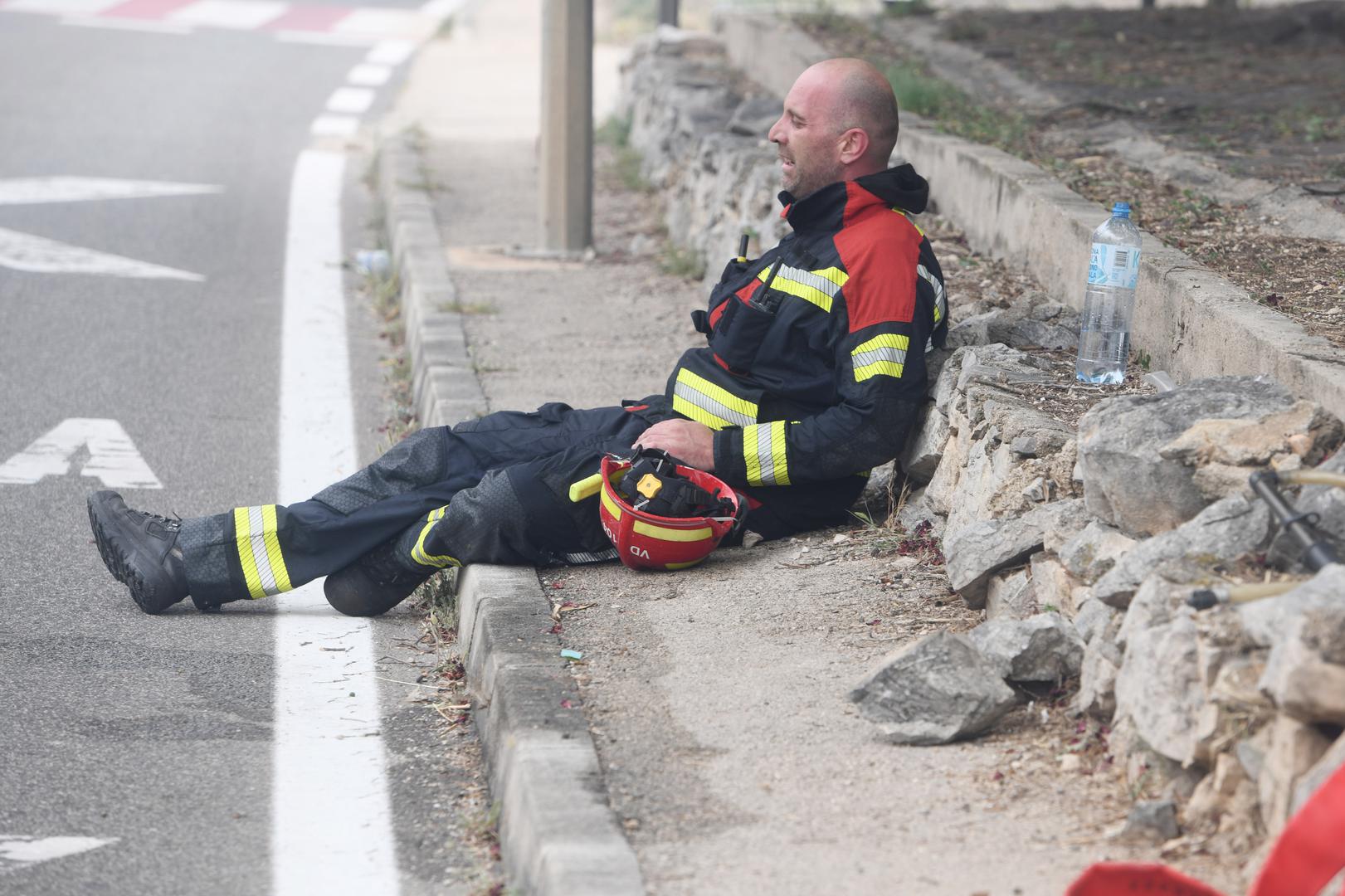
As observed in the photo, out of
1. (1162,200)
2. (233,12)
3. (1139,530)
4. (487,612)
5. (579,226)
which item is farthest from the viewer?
(233,12)

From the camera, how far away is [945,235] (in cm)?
667

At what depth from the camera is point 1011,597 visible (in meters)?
4.00

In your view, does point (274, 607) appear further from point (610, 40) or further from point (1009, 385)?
point (610, 40)

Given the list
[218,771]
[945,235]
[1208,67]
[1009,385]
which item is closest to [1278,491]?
[1009,385]

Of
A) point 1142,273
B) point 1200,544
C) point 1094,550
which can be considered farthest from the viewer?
point 1142,273

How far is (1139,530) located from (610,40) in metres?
18.1

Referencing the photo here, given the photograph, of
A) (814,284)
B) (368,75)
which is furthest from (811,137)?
(368,75)

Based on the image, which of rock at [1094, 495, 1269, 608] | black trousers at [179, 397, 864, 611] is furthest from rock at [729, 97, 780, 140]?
rock at [1094, 495, 1269, 608]

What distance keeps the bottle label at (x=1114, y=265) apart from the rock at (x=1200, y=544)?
55.7 inches

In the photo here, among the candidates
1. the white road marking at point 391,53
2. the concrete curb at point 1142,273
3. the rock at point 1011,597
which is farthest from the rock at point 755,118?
the white road marking at point 391,53

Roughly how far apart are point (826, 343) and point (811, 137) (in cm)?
62

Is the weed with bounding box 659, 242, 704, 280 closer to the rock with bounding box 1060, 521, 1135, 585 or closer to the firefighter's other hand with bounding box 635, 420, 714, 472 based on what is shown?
the firefighter's other hand with bounding box 635, 420, 714, 472

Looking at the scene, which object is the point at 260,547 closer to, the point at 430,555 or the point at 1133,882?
the point at 430,555

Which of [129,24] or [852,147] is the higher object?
[852,147]
